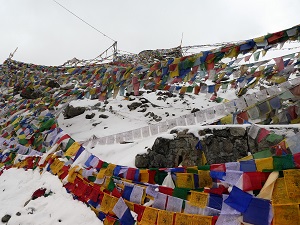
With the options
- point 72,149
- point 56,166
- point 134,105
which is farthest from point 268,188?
point 134,105

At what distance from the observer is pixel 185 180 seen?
154 inches

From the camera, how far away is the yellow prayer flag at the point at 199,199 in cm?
347

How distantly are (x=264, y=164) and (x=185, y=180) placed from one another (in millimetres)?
1186

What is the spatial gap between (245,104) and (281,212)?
4961 millimetres

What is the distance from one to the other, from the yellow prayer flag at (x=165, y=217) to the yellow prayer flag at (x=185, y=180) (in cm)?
47

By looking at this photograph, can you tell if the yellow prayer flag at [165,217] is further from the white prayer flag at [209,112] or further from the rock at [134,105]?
the rock at [134,105]

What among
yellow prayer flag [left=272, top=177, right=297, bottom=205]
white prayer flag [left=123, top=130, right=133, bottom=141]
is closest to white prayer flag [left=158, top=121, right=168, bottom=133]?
white prayer flag [left=123, top=130, right=133, bottom=141]

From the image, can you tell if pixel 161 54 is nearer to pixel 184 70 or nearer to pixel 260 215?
pixel 184 70

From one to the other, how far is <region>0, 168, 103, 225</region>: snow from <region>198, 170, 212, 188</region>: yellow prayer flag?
6.92ft

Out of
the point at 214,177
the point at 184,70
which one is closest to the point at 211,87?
the point at 184,70

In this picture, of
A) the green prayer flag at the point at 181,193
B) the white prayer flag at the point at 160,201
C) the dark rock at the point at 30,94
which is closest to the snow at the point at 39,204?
the white prayer flag at the point at 160,201

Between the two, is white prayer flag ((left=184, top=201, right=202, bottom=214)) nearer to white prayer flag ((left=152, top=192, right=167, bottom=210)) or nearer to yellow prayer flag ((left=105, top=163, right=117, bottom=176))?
white prayer flag ((left=152, top=192, right=167, bottom=210))

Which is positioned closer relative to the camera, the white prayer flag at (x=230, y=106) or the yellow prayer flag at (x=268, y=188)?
the yellow prayer flag at (x=268, y=188)

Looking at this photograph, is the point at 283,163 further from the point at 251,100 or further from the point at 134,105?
the point at 134,105
